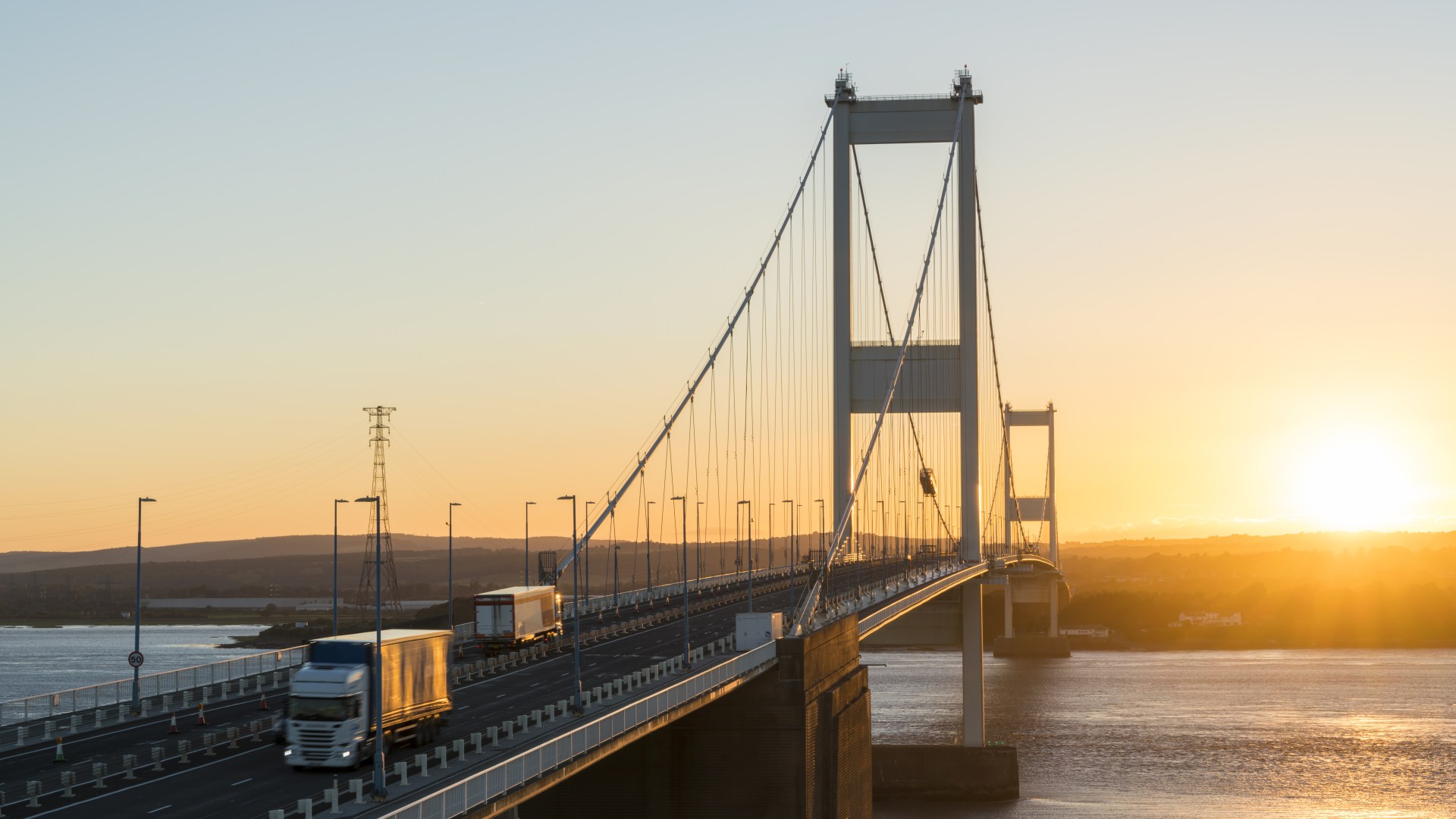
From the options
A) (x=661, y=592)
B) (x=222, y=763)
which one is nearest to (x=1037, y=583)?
(x=661, y=592)

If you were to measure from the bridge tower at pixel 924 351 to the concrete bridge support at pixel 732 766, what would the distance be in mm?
24595

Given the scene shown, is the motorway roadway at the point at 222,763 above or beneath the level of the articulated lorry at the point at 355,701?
beneath

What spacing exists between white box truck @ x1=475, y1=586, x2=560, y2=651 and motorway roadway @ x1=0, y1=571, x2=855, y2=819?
4297 mm

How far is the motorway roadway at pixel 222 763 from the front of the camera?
89.4 feet

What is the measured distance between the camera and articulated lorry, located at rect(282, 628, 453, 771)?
30.8 meters

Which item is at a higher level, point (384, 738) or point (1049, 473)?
point (1049, 473)

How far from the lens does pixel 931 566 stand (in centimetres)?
8425

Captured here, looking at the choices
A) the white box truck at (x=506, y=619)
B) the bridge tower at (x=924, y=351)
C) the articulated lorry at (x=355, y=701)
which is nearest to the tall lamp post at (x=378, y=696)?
the articulated lorry at (x=355, y=701)

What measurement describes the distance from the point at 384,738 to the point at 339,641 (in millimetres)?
2219

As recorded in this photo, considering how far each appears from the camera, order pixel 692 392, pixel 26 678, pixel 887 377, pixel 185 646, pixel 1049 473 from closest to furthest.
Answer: pixel 692 392
pixel 887 377
pixel 26 678
pixel 1049 473
pixel 185 646

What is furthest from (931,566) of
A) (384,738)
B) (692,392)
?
(384,738)

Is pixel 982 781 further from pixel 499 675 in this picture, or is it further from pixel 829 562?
pixel 499 675

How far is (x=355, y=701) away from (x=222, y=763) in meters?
3.51

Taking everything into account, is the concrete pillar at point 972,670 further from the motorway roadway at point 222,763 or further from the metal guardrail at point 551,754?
the metal guardrail at point 551,754
